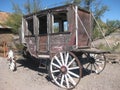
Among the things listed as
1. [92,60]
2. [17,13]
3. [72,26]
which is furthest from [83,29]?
[17,13]

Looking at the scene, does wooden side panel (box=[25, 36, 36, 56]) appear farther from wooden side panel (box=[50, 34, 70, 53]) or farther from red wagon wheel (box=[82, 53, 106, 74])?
red wagon wheel (box=[82, 53, 106, 74])

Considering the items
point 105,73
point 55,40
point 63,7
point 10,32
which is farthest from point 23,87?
point 10,32

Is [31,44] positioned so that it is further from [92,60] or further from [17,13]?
[17,13]

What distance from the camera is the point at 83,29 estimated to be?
868 centimetres

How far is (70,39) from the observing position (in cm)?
801

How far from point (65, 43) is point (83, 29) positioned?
3.72 ft

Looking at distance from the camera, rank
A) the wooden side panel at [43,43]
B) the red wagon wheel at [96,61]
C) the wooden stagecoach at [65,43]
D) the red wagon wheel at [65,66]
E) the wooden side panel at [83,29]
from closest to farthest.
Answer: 1. the red wagon wheel at [65,66]
2. the wooden stagecoach at [65,43]
3. the wooden side panel at [83,29]
4. the wooden side panel at [43,43]
5. the red wagon wheel at [96,61]

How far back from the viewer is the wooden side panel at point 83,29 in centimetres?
838

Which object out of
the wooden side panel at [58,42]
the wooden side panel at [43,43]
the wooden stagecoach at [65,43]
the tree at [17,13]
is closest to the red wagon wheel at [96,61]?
the wooden stagecoach at [65,43]

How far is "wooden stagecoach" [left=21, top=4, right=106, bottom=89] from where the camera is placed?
752 centimetres

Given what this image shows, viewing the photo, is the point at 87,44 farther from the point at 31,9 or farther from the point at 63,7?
the point at 31,9

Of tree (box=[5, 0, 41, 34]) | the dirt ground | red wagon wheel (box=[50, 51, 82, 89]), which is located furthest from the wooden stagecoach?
tree (box=[5, 0, 41, 34])

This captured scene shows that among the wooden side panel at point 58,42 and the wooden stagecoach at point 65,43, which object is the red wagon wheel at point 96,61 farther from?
the wooden side panel at point 58,42

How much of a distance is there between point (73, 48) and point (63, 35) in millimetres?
727
